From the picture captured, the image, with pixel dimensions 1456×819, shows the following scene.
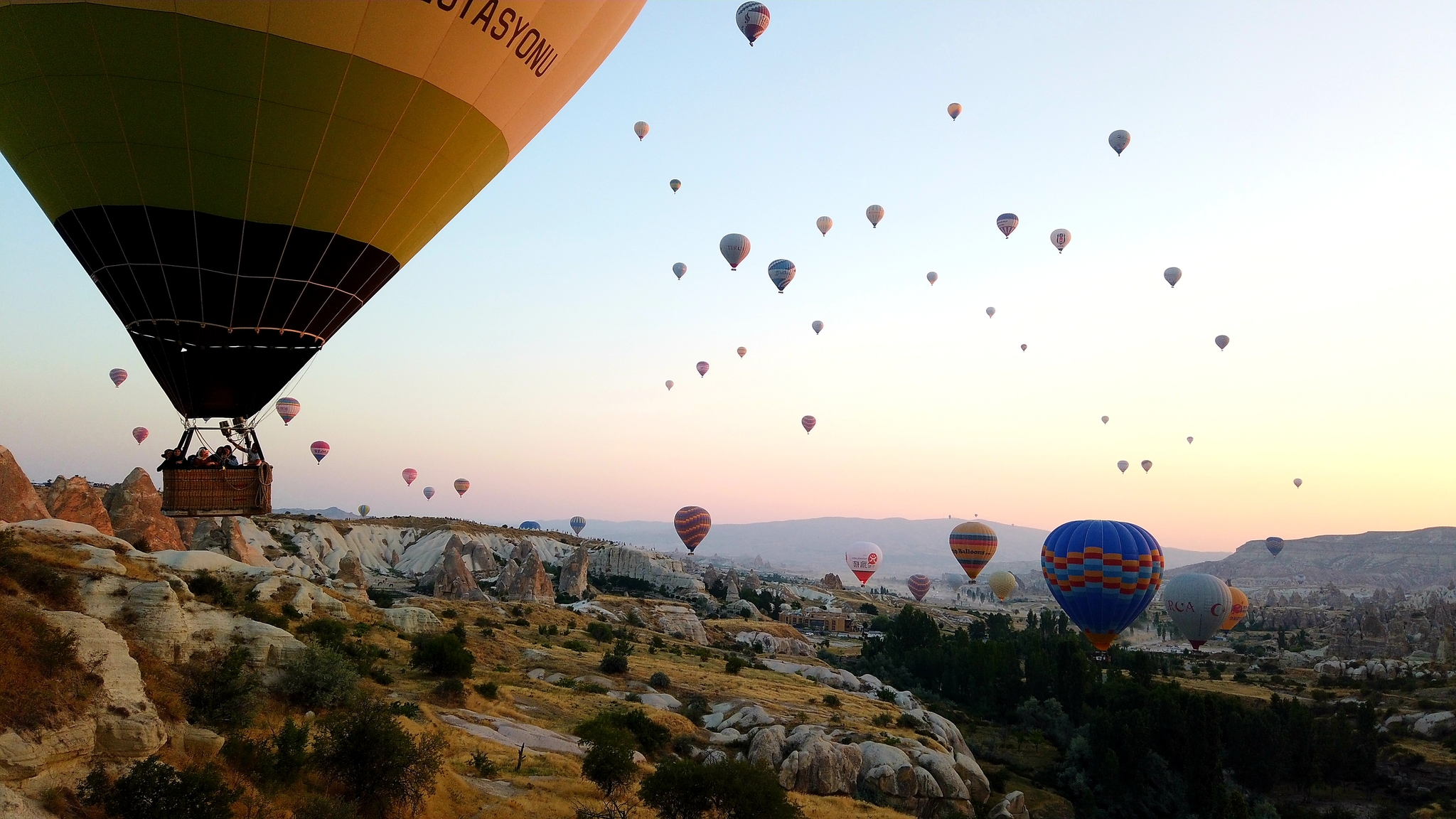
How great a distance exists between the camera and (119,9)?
12055 millimetres

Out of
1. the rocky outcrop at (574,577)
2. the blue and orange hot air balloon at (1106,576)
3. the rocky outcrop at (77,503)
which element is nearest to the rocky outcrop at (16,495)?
the rocky outcrop at (77,503)

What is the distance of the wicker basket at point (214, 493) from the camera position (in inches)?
540

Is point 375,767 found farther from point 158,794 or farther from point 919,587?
point 919,587

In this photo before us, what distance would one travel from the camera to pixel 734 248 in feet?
190

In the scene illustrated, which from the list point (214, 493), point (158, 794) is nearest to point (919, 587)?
point (214, 493)

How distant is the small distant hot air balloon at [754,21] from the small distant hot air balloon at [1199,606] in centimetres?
6999

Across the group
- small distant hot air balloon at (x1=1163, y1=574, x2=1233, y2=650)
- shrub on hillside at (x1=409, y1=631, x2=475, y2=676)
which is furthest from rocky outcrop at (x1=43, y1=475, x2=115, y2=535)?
small distant hot air balloon at (x1=1163, y1=574, x2=1233, y2=650)

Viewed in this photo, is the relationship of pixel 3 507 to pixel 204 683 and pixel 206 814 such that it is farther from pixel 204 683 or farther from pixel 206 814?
pixel 206 814

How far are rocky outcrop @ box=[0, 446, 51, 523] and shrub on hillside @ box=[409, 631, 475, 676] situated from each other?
535 inches

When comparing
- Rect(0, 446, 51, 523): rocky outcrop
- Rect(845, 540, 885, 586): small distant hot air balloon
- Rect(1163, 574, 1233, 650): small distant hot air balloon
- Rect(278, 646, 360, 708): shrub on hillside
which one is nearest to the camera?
Rect(278, 646, 360, 708): shrub on hillside

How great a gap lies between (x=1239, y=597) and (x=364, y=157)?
4536 inches

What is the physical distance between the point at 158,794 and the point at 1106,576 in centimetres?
5341

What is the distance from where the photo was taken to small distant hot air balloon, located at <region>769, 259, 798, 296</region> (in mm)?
60719

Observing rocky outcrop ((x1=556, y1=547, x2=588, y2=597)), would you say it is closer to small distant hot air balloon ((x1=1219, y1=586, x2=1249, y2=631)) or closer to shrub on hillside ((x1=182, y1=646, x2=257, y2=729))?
shrub on hillside ((x1=182, y1=646, x2=257, y2=729))
